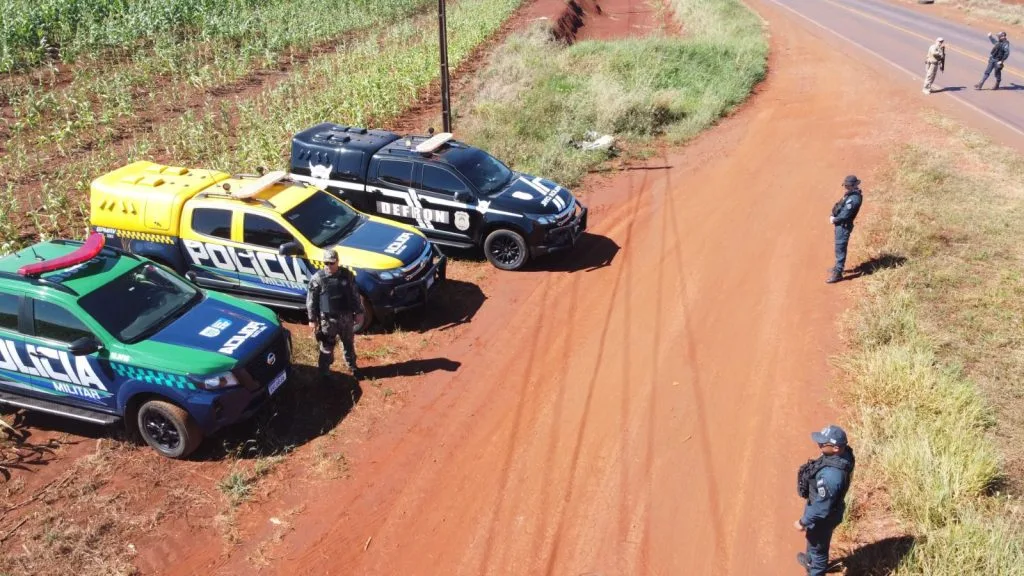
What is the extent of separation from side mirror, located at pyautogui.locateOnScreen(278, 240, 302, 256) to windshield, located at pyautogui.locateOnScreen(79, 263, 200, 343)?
120 centimetres

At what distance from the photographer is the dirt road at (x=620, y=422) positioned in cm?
634

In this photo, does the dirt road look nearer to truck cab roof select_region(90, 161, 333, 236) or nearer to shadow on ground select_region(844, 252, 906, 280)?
shadow on ground select_region(844, 252, 906, 280)

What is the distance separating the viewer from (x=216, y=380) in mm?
7125

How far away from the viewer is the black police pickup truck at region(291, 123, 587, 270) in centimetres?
1127

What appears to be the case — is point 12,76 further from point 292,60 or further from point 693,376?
point 693,376

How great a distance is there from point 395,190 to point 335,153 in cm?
121

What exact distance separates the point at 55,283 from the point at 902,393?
30.2 feet

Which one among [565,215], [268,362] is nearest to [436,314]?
[565,215]

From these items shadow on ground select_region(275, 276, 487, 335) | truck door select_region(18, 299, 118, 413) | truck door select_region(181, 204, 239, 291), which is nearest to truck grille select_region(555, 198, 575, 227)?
shadow on ground select_region(275, 276, 487, 335)

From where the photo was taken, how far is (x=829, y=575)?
19.9ft

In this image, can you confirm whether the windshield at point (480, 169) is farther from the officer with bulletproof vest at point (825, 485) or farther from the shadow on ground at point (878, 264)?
the officer with bulletproof vest at point (825, 485)

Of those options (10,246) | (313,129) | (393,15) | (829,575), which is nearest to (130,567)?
(829,575)

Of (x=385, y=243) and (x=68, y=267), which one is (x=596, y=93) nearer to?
(x=385, y=243)

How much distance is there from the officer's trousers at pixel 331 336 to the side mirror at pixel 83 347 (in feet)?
7.74
